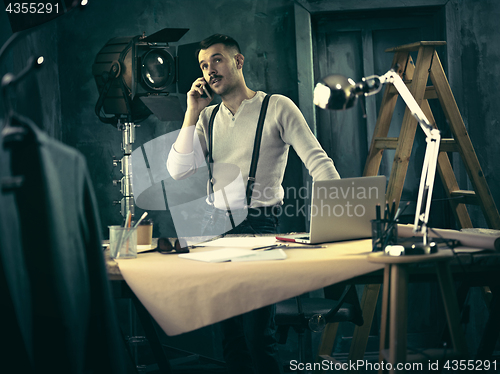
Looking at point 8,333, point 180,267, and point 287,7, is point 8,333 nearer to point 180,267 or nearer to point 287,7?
point 180,267

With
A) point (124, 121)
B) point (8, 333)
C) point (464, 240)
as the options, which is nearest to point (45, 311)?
point (8, 333)

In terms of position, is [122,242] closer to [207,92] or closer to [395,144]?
[207,92]

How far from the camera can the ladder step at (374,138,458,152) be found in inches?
93.4

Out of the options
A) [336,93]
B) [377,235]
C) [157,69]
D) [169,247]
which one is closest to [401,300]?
[377,235]

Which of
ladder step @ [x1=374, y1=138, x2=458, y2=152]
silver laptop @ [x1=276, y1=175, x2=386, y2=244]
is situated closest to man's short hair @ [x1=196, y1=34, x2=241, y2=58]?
ladder step @ [x1=374, y1=138, x2=458, y2=152]

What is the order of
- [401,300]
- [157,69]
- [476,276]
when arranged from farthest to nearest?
1. [157,69]
2. [476,276]
3. [401,300]

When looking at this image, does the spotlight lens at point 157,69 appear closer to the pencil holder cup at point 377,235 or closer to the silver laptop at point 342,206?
the silver laptop at point 342,206

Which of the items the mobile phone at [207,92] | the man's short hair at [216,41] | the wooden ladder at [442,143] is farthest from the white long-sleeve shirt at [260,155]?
the wooden ladder at [442,143]

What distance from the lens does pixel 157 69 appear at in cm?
214

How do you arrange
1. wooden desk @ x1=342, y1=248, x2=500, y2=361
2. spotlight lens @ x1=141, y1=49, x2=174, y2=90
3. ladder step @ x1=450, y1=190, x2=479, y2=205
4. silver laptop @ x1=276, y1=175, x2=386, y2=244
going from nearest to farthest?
wooden desk @ x1=342, y1=248, x2=500, y2=361 → silver laptop @ x1=276, y1=175, x2=386, y2=244 → spotlight lens @ x1=141, y1=49, x2=174, y2=90 → ladder step @ x1=450, y1=190, x2=479, y2=205

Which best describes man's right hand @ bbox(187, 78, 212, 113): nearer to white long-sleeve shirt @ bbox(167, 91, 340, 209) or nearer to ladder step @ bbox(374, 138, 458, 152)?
white long-sleeve shirt @ bbox(167, 91, 340, 209)

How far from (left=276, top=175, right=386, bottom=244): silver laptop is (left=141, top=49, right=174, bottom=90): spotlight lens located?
1.04 metres

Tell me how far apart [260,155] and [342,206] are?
2.50 ft

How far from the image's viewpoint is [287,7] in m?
2.81
